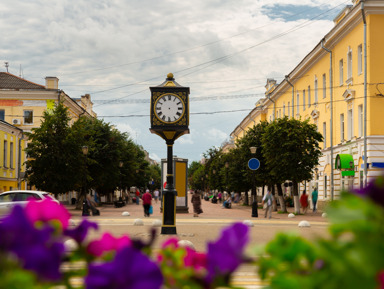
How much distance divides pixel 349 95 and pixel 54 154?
760 inches

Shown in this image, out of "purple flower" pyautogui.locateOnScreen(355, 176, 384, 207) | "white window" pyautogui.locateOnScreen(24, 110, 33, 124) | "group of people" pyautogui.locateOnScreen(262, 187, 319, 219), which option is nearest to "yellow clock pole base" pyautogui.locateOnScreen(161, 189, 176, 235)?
"group of people" pyautogui.locateOnScreen(262, 187, 319, 219)

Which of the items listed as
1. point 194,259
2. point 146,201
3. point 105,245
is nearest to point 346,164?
point 146,201

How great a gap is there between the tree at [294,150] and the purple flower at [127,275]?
128 feet

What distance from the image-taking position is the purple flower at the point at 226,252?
147 cm

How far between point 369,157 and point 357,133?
10.0 feet

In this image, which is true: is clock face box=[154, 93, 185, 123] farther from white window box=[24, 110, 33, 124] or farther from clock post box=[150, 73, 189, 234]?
white window box=[24, 110, 33, 124]

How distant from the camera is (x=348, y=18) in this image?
39594 millimetres

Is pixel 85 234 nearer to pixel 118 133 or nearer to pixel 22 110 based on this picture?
pixel 118 133

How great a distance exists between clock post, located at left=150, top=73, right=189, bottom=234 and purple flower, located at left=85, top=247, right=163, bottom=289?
18077 mm

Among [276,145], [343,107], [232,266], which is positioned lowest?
[232,266]

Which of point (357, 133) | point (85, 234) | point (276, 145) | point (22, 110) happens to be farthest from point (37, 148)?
point (85, 234)

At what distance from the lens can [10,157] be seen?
174ft

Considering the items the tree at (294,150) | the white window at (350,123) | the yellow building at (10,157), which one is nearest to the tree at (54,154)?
the yellow building at (10,157)

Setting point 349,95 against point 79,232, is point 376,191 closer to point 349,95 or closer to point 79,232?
point 79,232
